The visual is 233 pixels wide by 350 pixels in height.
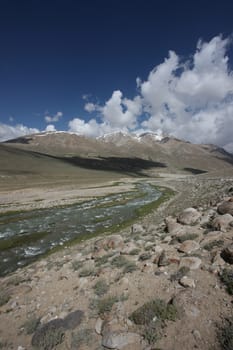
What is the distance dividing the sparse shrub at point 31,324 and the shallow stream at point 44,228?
25.6ft

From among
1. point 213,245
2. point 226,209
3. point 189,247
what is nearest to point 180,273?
point 189,247

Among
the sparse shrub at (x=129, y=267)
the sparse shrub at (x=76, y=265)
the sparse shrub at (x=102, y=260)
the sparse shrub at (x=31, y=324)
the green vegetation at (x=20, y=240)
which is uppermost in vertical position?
the sparse shrub at (x=129, y=267)

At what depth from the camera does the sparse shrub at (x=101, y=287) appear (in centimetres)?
920

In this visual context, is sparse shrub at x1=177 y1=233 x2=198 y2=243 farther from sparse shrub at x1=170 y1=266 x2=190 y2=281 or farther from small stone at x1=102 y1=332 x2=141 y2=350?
small stone at x1=102 y1=332 x2=141 y2=350

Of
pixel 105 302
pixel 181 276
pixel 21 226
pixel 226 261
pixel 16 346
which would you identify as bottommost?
pixel 21 226

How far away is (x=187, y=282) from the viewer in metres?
8.20

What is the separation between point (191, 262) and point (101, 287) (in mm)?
4188

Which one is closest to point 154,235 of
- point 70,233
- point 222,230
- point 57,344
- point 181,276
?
point 222,230

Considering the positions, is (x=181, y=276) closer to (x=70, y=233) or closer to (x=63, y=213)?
(x=70, y=233)

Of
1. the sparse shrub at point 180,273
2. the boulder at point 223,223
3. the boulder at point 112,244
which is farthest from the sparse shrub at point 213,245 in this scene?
the boulder at point 112,244

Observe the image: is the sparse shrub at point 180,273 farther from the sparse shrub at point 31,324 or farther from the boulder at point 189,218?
the boulder at point 189,218

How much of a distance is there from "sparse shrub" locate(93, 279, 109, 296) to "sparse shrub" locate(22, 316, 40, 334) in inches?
99.4

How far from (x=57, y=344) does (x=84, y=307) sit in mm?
1816

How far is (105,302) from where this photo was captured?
331 inches
